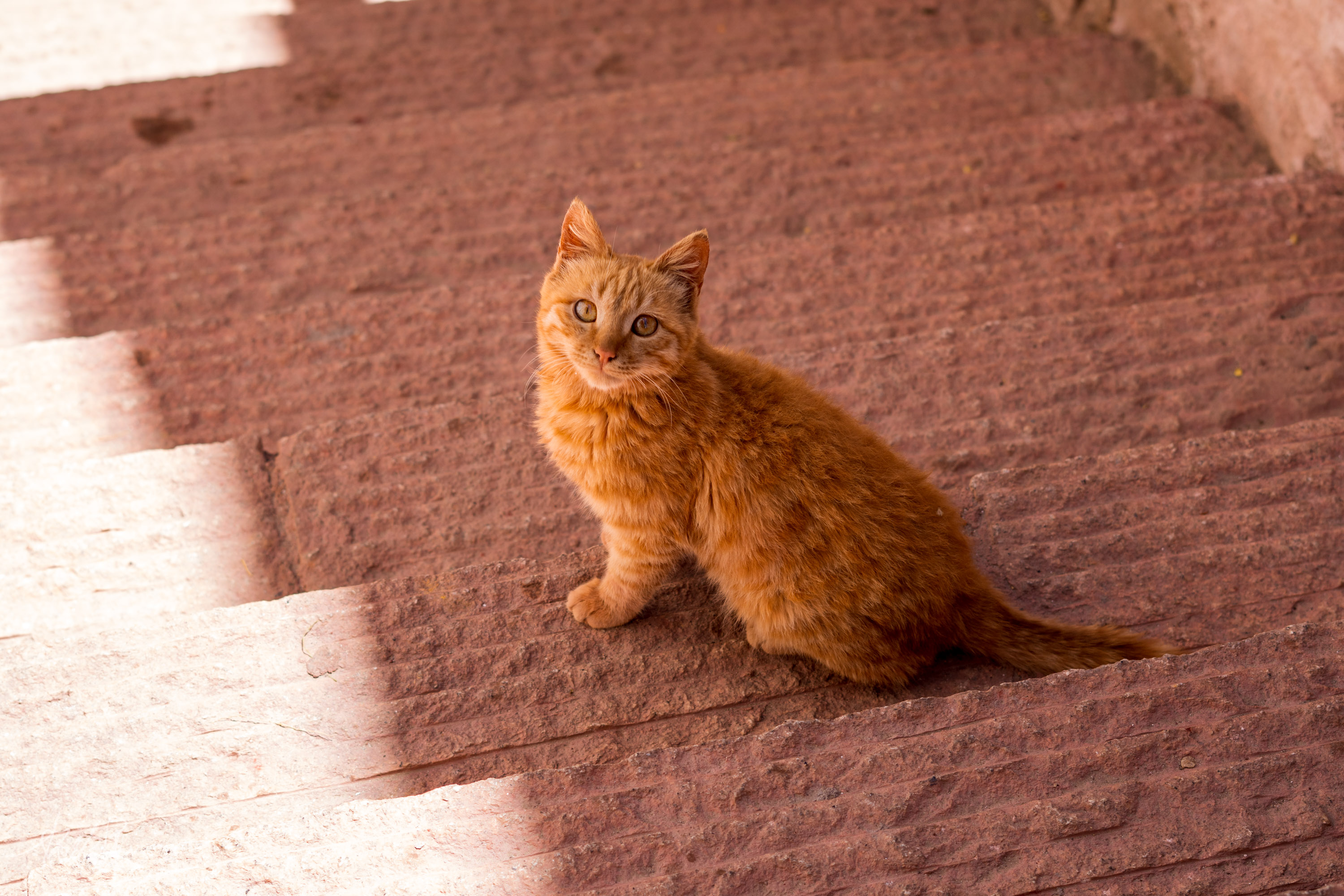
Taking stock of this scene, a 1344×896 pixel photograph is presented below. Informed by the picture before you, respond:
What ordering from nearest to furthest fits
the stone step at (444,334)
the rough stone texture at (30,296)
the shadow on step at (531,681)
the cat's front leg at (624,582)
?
the shadow on step at (531,681), the cat's front leg at (624,582), the stone step at (444,334), the rough stone texture at (30,296)

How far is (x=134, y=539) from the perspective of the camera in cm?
231

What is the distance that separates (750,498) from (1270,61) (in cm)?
260

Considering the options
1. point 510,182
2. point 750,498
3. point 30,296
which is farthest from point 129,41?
point 750,498

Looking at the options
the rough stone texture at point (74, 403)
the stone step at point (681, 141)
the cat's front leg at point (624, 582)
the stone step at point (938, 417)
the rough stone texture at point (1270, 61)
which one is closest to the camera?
the cat's front leg at point (624, 582)

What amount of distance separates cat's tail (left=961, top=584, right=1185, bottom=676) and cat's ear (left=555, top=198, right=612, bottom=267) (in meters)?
1.07

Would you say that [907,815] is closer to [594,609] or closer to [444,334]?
[594,609]

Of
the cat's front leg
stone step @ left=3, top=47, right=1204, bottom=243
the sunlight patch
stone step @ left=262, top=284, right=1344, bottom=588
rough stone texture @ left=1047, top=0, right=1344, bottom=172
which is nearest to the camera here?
the cat's front leg

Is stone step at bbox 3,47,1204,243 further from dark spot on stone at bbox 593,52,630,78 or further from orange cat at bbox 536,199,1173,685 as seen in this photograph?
orange cat at bbox 536,199,1173,685

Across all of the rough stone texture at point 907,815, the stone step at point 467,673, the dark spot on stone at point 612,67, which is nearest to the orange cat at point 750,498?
the stone step at point 467,673

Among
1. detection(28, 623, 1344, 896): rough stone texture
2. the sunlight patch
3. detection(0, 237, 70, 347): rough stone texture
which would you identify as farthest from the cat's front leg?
the sunlight patch

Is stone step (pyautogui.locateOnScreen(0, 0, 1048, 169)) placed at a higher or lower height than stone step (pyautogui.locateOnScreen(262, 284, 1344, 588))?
higher

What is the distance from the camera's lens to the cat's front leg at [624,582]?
2.07 meters

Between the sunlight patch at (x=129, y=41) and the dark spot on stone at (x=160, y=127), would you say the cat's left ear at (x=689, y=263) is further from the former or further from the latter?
the sunlight patch at (x=129, y=41)

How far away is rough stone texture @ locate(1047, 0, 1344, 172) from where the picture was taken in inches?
122
